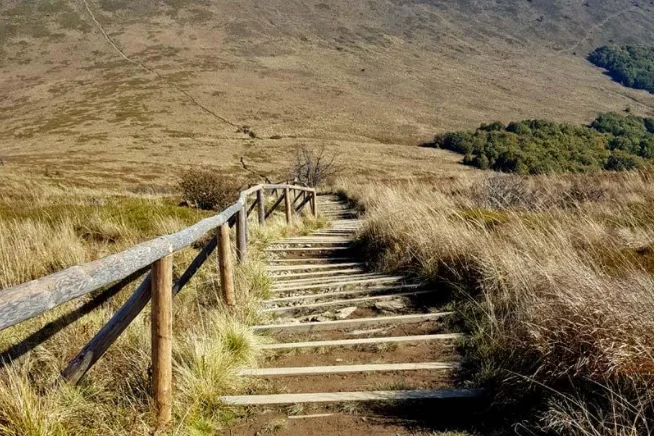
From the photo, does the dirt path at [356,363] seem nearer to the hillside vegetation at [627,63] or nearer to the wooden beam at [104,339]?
the wooden beam at [104,339]

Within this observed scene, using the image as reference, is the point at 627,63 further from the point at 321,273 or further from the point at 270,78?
the point at 321,273

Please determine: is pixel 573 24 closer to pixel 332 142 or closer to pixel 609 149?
pixel 609 149

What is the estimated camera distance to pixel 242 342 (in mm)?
4105

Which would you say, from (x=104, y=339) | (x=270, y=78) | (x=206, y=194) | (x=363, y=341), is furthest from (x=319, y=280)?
(x=270, y=78)

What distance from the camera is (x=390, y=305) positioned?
5371 millimetres

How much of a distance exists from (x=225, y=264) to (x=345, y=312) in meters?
1.31

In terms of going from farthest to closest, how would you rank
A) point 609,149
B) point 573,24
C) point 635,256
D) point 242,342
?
point 573,24, point 609,149, point 635,256, point 242,342

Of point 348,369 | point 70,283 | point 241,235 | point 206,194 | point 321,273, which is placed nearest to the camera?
point 70,283

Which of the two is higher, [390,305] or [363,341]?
[363,341]

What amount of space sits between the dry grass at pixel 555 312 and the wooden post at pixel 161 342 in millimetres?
1947

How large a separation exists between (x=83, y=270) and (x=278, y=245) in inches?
290

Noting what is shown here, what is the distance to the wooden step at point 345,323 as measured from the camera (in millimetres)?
4809

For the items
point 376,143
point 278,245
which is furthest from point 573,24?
point 278,245

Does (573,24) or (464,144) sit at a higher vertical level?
(573,24)
